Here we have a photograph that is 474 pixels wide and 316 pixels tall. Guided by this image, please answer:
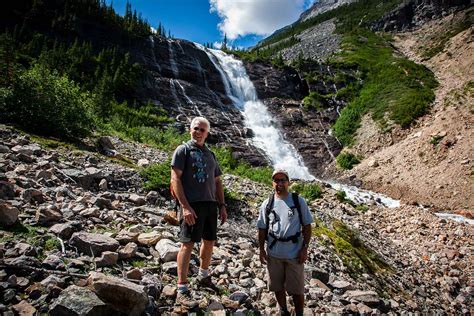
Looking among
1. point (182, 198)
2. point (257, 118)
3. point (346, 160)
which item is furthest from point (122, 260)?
point (257, 118)

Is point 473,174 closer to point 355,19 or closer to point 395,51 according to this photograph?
point 395,51

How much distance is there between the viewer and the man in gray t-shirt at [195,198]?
4.05 m

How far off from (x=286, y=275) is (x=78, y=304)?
2.52 m

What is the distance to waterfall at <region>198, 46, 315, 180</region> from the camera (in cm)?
3269

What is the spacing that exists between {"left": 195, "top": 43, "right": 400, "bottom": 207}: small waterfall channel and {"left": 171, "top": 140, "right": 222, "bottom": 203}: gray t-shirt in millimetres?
18201

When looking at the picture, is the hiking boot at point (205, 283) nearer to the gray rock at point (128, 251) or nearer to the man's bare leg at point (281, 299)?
the man's bare leg at point (281, 299)

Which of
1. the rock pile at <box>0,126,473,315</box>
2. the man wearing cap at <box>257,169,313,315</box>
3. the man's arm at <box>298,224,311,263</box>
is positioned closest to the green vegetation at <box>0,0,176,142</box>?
the rock pile at <box>0,126,473,315</box>

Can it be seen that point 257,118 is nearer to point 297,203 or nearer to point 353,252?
point 353,252

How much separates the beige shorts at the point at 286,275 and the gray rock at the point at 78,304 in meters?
2.12

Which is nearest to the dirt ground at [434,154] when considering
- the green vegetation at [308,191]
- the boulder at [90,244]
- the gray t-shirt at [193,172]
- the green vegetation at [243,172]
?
the green vegetation at [308,191]

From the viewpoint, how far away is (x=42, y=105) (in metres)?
11.8

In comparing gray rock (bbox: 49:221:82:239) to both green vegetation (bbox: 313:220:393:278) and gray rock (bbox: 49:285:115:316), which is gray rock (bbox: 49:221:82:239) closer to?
gray rock (bbox: 49:285:115:316)

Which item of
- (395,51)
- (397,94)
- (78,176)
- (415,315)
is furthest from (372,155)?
(395,51)

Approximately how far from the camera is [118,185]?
8195 mm
